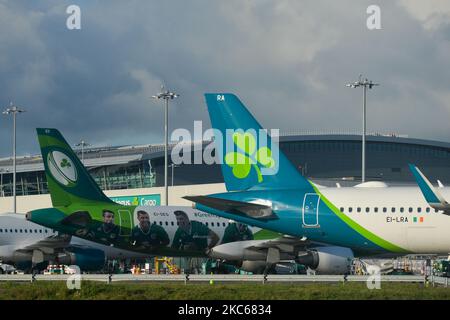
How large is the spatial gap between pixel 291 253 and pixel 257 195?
34.9ft

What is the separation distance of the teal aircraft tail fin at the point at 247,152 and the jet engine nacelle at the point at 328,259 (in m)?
5.74

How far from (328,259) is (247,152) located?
28.6ft

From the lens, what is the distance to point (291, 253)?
60094 mm

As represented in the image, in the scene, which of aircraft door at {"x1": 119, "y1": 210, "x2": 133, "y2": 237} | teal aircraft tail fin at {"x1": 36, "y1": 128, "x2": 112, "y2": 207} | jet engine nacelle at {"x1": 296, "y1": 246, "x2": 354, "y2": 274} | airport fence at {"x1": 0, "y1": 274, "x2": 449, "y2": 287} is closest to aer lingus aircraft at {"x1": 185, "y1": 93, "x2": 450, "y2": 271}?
jet engine nacelle at {"x1": 296, "y1": 246, "x2": 354, "y2": 274}

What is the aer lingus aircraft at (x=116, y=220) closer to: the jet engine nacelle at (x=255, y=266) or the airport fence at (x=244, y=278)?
the jet engine nacelle at (x=255, y=266)

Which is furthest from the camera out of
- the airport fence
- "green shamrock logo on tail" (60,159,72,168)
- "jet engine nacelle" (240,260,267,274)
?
"green shamrock logo on tail" (60,159,72,168)

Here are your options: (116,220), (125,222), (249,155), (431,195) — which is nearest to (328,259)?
(249,155)

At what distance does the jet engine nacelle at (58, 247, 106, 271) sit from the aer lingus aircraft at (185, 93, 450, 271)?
18.4 meters

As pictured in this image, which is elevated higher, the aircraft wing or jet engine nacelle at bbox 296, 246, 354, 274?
the aircraft wing

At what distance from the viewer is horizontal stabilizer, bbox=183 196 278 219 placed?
49.3 meters

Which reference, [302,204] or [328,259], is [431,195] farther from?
[328,259]

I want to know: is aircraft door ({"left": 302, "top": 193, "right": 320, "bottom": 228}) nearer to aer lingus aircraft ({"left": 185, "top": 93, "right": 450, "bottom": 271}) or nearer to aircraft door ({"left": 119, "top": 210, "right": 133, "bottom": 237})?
aer lingus aircraft ({"left": 185, "top": 93, "right": 450, "bottom": 271})
